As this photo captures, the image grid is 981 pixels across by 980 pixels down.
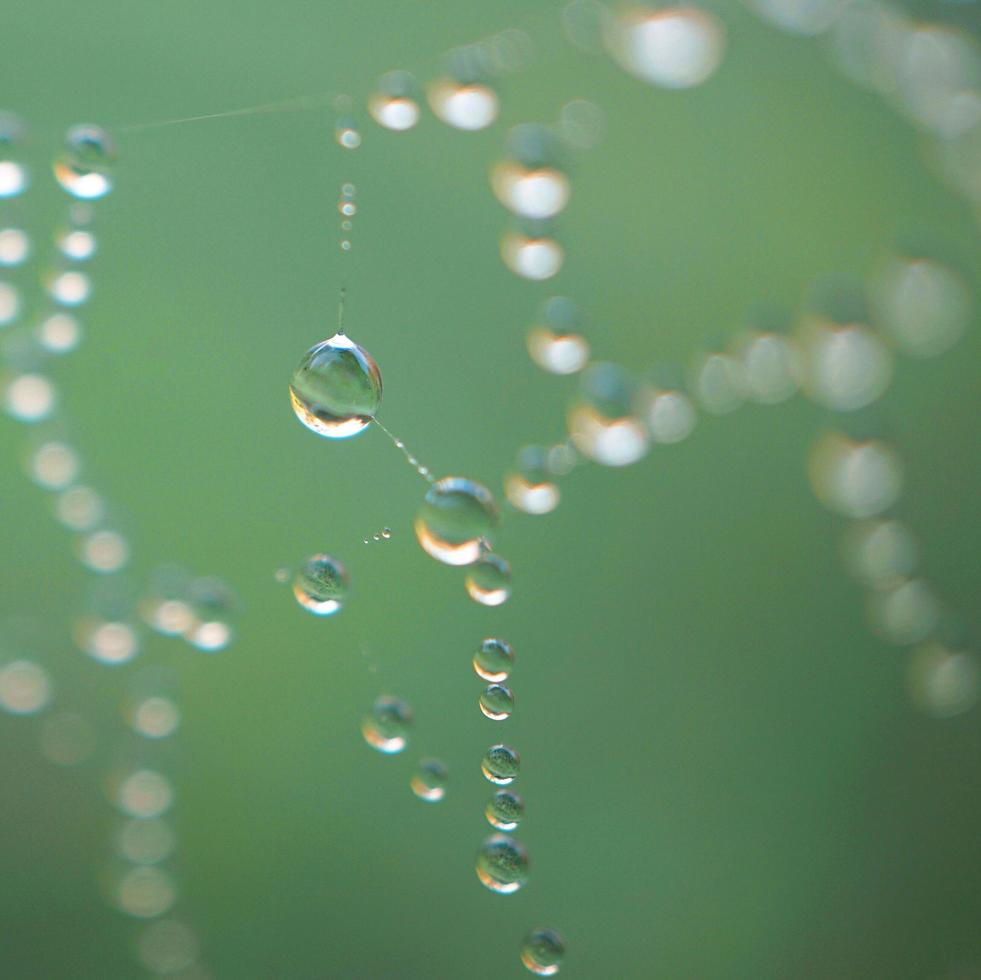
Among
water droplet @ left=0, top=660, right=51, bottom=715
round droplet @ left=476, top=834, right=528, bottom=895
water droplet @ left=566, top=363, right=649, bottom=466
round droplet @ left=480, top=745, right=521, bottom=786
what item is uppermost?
water droplet @ left=566, top=363, right=649, bottom=466

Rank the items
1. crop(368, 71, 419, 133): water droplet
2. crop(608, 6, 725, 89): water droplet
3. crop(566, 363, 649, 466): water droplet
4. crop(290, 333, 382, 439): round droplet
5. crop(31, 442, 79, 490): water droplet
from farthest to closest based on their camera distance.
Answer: crop(31, 442, 79, 490): water droplet → crop(566, 363, 649, 466): water droplet → crop(368, 71, 419, 133): water droplet → crop(608, 6, 725, 89): water droplet → crop(290, 333, 382, 439): round droplet

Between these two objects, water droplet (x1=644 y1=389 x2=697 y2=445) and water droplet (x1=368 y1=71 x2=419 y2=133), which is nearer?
water droplet (x1=368 y1=71 x2=419 y2=133)

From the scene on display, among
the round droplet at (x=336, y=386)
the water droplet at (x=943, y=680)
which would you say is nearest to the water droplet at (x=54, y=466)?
the round droplet at (x=336, y=386)

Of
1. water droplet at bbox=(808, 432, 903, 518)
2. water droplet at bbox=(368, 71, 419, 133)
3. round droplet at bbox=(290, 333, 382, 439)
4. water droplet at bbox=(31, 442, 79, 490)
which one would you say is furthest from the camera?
water droplet at bbox=(31, 442, 79, 490)

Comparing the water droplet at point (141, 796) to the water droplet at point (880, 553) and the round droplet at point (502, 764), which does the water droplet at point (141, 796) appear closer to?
the round droplet at point (502, 764)

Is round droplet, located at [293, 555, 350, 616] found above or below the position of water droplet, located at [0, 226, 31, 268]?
below

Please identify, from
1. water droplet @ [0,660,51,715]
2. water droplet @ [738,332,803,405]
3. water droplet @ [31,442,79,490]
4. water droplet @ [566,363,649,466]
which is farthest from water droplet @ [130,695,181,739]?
water droplet @ [738,332,803,405]

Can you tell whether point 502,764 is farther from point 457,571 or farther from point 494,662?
point 457,571

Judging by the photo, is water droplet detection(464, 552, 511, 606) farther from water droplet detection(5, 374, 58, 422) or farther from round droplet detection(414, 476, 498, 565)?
water droplet detection(5, 374, 58, 422)
